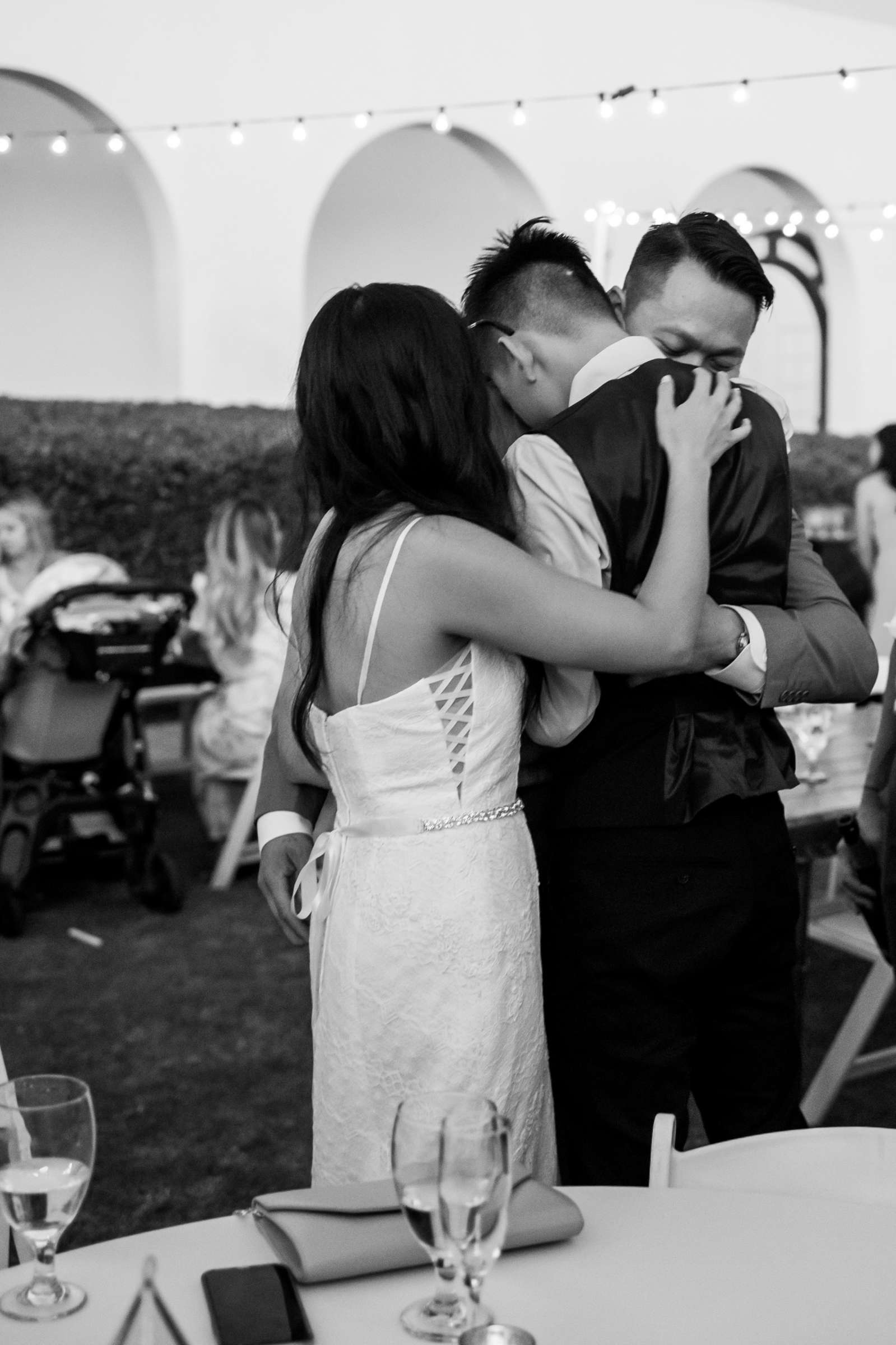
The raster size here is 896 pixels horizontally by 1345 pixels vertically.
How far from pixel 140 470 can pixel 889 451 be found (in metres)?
3.98

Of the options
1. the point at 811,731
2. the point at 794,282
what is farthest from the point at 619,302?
the point at 794,282

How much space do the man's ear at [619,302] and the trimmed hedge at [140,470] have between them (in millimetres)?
6247

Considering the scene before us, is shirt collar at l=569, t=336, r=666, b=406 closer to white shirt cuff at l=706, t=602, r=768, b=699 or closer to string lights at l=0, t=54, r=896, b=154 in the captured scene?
white shirt cuff at l=706, t=602, r=768, b=699

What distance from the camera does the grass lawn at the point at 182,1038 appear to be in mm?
3193

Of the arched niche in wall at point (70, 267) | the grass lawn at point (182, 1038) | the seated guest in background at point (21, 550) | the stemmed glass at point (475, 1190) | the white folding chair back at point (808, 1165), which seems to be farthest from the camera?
the arched niche in wall at point (70, 267)

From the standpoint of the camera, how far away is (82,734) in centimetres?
512

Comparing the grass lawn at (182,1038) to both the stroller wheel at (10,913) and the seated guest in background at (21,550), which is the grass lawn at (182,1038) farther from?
the seated guest in background at (21,550)

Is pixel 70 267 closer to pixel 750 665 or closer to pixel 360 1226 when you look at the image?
pixel 750 665

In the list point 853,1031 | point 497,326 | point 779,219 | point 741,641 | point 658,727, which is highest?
point 779,219

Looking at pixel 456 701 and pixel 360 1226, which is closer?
pixel 360 1226

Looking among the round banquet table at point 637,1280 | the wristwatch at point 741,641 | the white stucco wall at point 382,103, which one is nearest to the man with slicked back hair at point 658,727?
the wristwatch at point 741,641

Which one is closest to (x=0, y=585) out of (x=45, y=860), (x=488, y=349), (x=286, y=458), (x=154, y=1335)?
(x=45, y=860)

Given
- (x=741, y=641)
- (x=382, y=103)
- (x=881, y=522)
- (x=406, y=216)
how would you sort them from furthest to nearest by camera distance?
(x=406, y=216) < (x=382, y=103) < (x=881, y=522) < (x=741, y=641)

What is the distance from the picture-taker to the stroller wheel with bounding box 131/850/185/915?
5117 mm
